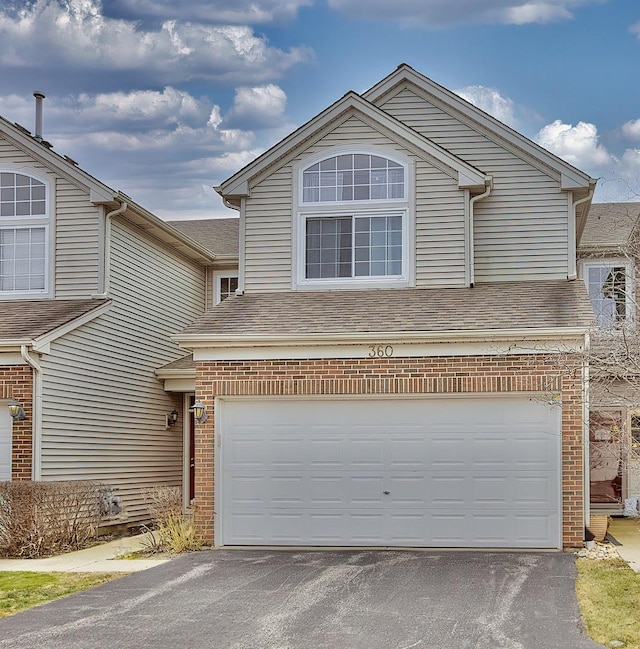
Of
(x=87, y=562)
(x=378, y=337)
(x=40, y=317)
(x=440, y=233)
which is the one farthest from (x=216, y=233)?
(x=87, y=562)

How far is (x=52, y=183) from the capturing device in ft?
57.1

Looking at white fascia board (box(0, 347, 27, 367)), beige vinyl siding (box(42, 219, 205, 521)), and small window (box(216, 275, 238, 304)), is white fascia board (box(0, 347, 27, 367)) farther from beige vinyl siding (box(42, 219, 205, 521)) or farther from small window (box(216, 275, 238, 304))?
small window (box(216, 275, 238, 304))

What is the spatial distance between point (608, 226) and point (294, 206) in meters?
8.88

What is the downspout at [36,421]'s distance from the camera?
49.1 feet

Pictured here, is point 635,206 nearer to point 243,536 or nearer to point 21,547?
point 243,536

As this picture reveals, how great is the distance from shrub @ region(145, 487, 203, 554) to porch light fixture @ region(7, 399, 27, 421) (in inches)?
102

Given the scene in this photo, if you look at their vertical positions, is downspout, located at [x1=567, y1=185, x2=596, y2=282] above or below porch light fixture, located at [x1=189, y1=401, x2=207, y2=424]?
above

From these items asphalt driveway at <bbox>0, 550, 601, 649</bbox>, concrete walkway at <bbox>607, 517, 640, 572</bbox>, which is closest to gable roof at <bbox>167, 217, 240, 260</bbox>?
concrete walkway at <bbox>607, 517, 640, 572</bbox>

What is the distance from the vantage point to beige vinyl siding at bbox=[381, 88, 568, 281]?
54.6 ft

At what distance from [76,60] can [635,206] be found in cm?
1380

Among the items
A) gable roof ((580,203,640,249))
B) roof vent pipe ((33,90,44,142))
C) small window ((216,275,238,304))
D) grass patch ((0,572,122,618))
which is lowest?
grass patch ((0,572,122,618))

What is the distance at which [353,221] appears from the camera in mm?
16625

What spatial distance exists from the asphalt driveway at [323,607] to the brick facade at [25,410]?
3638 millimetres

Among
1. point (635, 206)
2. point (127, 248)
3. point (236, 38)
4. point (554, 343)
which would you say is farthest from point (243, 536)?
point (635, 206)
